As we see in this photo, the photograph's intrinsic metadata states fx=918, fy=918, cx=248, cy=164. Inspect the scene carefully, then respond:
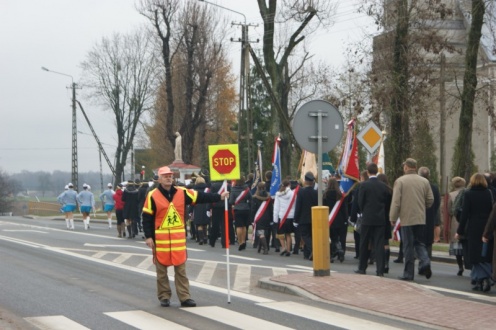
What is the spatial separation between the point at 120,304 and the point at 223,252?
9940 millimetres

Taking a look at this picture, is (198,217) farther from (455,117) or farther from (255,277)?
(455,117)

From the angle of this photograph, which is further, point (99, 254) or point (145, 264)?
point (99, 254)

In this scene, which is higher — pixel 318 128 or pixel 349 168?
pixel 318 128

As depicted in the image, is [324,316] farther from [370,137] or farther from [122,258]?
[370,137]

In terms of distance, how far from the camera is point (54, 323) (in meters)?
10.7

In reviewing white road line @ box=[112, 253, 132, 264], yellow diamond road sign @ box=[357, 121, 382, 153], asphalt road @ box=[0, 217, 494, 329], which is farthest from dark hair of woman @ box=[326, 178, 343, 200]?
white road line @ box=[112, 253, 132, 264]

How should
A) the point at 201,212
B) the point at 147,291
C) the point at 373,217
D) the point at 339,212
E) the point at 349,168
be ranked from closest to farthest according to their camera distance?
the point at 147,291
the point at 373,217
the point at 339,212
the point at 349,168
the point at 201,212

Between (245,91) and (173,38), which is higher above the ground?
(173,38)

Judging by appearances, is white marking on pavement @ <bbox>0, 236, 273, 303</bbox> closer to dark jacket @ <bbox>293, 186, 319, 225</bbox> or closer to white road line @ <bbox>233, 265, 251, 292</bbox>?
white road line @ <bbox>233, 265, 251, 292</bbox>

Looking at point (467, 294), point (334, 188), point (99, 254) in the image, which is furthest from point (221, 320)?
point (99, 254)

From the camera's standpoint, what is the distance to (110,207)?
1417 inches

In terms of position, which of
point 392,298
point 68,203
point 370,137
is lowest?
point 392,298

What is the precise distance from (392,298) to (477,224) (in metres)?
2.67

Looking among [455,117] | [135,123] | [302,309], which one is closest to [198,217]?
[302,309]
